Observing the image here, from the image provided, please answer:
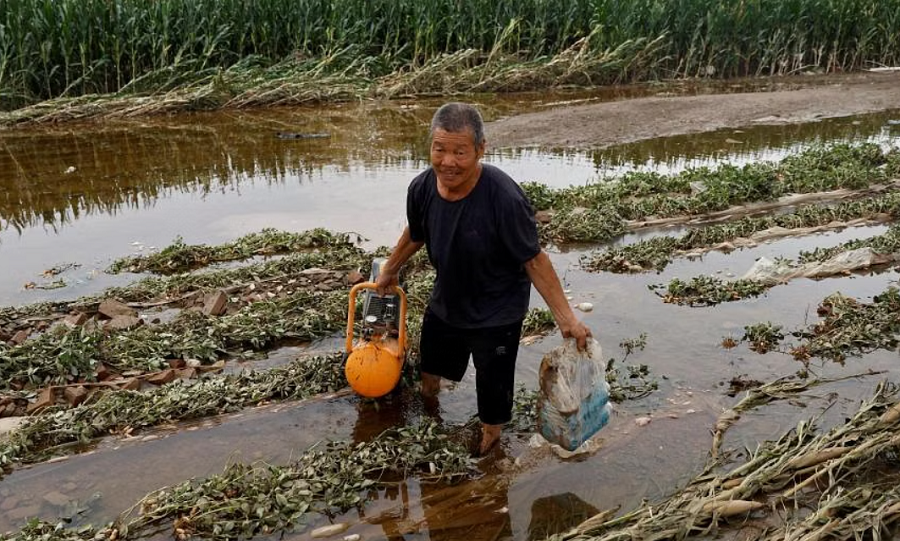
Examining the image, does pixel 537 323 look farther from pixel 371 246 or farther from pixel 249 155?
pixel 249 155

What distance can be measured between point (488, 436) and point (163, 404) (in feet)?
5.73

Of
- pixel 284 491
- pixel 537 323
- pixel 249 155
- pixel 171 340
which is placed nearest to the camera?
pixel 284 491

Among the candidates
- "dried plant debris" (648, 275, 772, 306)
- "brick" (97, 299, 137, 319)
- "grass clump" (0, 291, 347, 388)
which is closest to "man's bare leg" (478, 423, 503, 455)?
"grass clump" (0, 291, 347, 388)

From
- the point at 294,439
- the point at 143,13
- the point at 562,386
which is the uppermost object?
the point at 143,13

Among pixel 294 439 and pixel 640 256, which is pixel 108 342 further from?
pixel 640 256

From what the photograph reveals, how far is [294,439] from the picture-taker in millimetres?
4254

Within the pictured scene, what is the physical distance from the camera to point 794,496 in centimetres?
349

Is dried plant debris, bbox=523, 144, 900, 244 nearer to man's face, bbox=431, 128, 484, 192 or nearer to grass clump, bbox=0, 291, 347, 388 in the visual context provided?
grass clump, bbox=0, 291, 347, 388

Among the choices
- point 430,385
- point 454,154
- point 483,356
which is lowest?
point 430,385

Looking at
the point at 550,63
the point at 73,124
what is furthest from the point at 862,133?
the point at 73,124

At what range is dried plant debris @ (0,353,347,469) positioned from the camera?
4066 mm

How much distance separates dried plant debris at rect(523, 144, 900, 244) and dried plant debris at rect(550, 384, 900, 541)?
3787 mm

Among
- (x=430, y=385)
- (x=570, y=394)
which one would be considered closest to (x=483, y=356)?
(x=570, y=394)

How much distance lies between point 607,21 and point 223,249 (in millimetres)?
13060
